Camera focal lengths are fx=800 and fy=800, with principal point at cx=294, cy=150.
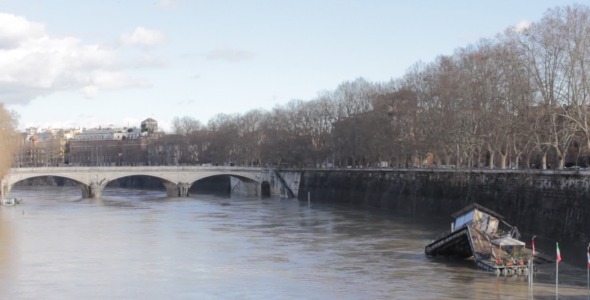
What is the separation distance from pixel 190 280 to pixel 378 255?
34.2 feet

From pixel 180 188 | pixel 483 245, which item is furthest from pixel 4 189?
pixel 483 245

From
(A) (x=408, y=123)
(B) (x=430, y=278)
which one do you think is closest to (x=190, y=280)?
(B) (x=430, y=278)

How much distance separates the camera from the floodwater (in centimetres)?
2873

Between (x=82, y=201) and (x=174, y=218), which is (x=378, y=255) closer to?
(x=174, y=218)

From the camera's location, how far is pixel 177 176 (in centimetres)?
9400

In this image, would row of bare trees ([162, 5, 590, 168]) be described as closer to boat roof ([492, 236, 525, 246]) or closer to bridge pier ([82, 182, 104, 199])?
boat roof ([492, 236, 525, 246])

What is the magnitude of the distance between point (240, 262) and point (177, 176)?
59.3m

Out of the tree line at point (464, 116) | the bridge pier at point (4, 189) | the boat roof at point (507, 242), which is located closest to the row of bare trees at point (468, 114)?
the tree line at point (464, 116)

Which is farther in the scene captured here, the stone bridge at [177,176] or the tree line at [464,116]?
the stone bridge at [177,176]

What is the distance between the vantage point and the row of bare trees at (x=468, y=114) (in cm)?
5016

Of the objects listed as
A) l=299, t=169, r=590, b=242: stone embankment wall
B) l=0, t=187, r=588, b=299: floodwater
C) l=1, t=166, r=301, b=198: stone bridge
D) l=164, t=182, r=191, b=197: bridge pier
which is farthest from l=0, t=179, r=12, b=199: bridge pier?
l=299, t=169, r=590, b=242: stone embankment wall

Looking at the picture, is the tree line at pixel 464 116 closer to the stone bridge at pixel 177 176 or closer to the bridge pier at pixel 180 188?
A: the stone bridge at pixel 177 176

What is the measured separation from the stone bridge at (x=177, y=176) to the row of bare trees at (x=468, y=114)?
4881mm

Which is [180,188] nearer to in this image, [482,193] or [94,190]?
[94,190]
